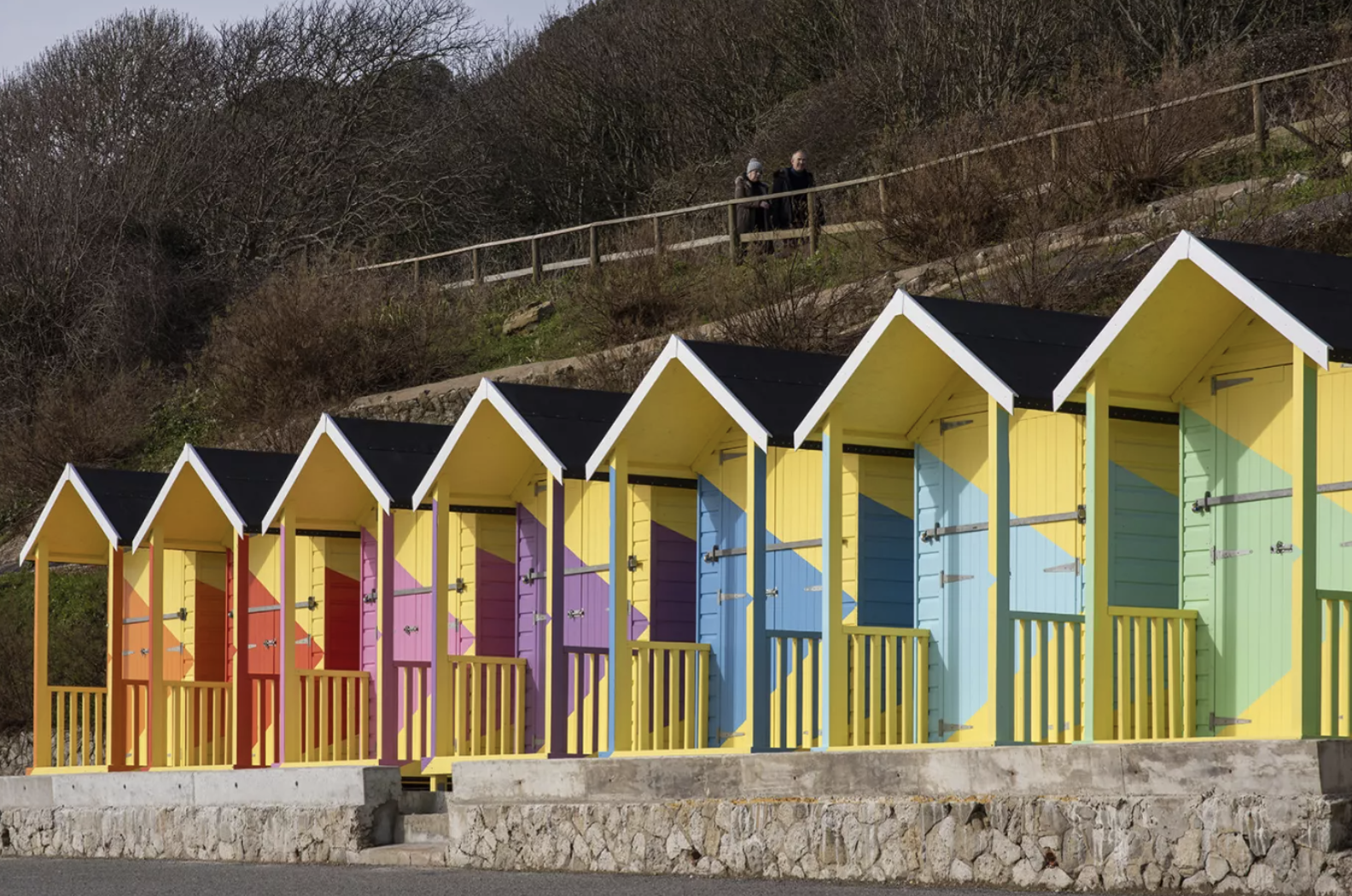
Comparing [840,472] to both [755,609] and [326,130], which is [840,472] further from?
[326,130]

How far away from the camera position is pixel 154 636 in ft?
58.5

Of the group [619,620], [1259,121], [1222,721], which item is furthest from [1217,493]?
[1259,121]

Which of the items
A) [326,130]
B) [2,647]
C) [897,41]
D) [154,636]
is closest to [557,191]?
[326,130]

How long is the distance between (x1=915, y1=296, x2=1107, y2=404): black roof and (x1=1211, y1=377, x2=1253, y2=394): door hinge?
0.81 meters

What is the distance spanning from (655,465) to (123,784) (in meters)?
5.97

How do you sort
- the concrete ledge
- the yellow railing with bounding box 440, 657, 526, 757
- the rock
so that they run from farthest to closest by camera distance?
the rock, the yellow railing with bounding box 440, 657, 526, 757, the concrete ledge

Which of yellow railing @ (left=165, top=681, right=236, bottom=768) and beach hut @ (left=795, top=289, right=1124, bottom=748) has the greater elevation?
beach hut @ (left=795, top=289, right=1124, bottom=748)

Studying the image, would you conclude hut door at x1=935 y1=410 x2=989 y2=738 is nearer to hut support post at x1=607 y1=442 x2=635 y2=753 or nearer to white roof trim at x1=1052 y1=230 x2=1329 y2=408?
white roof trim at x1=1052 y1=230 x2=1329 y2=408

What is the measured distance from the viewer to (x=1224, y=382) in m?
11.5

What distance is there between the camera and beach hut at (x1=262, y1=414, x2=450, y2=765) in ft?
51.0

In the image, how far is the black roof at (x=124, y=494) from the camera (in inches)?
725

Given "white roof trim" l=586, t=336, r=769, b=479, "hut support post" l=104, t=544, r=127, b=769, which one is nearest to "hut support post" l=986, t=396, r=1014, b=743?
"white roof trim" l=586, t=336, r=769, b=479

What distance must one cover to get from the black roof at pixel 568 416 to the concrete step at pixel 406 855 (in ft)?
9.20

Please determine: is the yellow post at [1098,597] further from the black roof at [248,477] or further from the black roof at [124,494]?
the black roof at [124,494]
